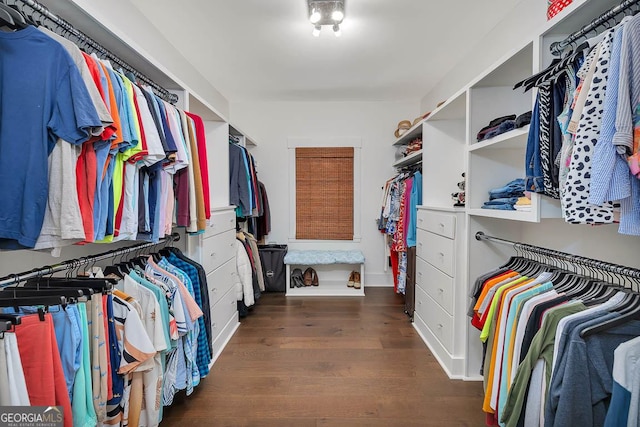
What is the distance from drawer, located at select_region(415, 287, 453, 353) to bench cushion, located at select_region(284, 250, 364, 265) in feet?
3.61

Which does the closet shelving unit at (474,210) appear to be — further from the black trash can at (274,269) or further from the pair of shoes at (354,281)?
the black trash can at (274,269)

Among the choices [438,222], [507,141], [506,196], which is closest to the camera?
[507,141]

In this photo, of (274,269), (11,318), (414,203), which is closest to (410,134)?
(414,203)

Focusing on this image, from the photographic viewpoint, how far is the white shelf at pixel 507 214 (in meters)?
1.38

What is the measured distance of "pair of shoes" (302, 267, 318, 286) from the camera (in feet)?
12.8

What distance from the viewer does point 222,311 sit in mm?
2486

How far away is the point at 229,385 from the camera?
6.48ft

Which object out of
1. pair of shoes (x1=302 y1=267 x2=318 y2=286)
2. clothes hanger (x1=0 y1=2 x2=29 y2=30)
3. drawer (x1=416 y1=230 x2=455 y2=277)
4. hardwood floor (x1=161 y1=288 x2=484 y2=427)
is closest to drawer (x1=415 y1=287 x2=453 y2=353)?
hardwood floor (x1=161 y1=288 x2=484 y2=427)

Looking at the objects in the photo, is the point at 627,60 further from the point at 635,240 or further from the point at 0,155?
the point at 0,155

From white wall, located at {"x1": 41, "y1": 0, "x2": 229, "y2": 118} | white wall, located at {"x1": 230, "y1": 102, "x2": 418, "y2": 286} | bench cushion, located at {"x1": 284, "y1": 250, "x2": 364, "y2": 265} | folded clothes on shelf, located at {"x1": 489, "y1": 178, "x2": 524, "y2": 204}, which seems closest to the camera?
white wall, located at {"x1": 41, "y1": 0, "x2": 229, "y2": 118}

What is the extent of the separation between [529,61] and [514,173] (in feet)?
2.15

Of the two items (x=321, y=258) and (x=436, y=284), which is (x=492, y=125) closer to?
(x=436, y=284)

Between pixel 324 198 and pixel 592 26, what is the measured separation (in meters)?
3.28

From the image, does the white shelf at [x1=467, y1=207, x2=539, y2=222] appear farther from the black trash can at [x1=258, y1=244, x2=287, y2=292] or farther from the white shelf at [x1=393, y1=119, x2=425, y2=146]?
the black trash can at [x1=258, y1=244, x2=287, y2=292]
